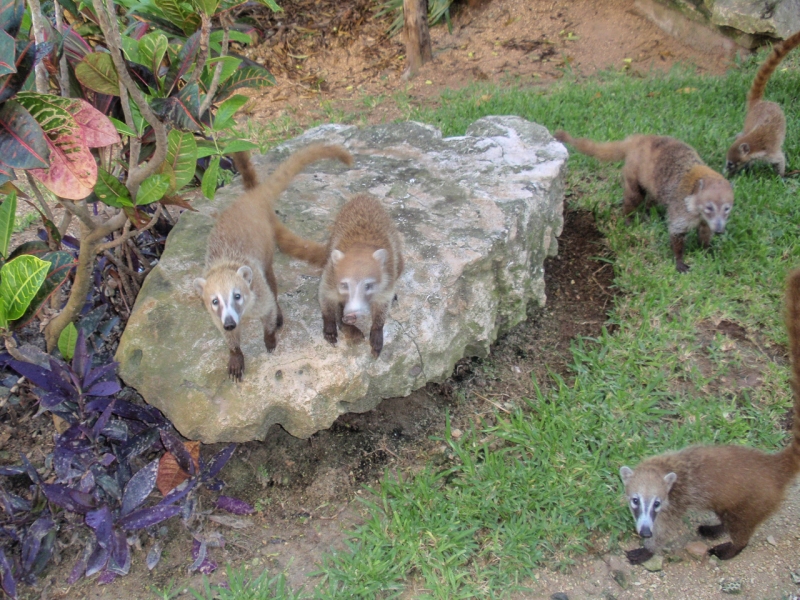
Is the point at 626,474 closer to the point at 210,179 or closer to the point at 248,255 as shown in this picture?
the point at 248,255

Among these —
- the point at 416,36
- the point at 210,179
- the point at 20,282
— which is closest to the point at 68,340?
the point at 20,282

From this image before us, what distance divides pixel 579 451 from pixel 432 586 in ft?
3.58

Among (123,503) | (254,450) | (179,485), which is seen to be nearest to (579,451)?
(254,450)

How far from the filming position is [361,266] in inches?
123

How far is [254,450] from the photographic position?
3494mm

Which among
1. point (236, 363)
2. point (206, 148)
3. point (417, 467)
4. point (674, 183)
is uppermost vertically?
point (206, 148)

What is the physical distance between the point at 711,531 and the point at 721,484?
408 mm

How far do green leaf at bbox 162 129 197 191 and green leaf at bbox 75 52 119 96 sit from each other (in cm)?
28

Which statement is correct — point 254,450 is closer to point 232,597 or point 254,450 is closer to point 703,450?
point 232,597

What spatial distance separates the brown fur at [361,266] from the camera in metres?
3.15

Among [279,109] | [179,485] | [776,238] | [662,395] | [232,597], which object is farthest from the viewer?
[279,109]

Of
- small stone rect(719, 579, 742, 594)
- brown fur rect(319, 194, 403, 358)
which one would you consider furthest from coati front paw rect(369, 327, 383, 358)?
small stone rect(719, 579, 742, 594)

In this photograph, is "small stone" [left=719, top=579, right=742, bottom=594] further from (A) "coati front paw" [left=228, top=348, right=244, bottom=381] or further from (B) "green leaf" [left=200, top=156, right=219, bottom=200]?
(B) "green leaf" [left=200, top=156, right=219, bottom=200]

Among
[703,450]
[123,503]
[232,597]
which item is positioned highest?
[703,450]
